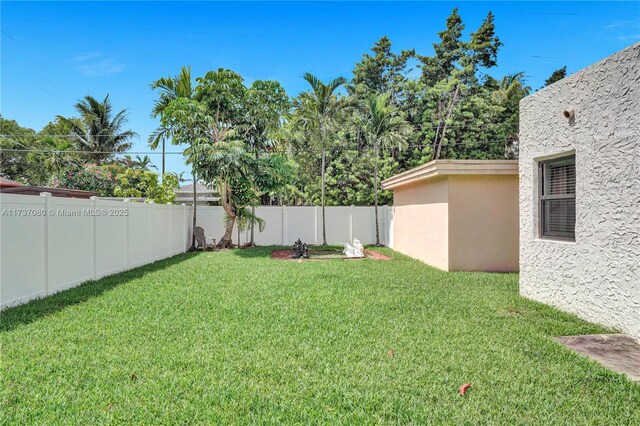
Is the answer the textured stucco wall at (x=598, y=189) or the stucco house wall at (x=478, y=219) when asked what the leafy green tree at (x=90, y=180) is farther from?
the textured stucco wall at (x=598, y=189)

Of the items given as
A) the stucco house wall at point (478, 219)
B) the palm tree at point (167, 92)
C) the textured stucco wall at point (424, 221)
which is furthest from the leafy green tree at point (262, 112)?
the stucco house wall at point (478, 219)

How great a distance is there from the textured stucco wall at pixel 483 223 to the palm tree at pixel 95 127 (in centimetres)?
2629

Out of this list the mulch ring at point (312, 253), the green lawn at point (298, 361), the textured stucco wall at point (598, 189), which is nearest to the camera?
the green lawn at point (298, 361)

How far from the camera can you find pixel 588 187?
208 inches

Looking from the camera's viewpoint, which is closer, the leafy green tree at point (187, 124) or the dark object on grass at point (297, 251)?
the dark object on grass at point (297, 251)

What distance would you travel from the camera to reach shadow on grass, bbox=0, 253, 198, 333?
4895mm

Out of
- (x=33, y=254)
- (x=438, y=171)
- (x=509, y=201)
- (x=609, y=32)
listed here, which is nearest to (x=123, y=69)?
(x=33, y=254)

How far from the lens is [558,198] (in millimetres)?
6035

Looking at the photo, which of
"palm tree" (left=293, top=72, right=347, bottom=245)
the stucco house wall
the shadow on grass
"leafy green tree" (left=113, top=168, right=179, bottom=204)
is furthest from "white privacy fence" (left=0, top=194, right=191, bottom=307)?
the stucco house wall

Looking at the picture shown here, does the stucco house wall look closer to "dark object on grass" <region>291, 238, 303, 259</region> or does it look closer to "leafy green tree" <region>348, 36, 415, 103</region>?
"dark object on grass" <region>291, 238, 303, 259</region>

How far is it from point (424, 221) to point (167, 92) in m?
11.0

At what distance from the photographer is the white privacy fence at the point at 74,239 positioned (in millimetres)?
5418

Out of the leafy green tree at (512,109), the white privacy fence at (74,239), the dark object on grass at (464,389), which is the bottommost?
the dark object on grass at (464,389)

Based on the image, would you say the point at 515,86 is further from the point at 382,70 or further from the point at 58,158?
the point at 58,158
